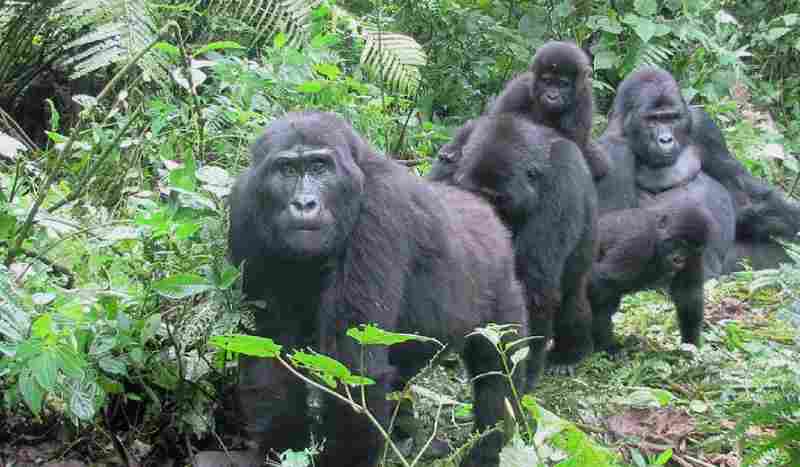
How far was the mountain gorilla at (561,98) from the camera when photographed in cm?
570

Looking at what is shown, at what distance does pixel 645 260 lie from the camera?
220 inches

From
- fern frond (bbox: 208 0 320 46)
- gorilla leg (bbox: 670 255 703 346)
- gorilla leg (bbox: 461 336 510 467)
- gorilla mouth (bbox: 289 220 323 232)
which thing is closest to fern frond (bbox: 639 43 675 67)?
gorilla leg (bbox: 670 255 703 346)

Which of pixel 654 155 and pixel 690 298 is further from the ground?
pixel 654 155

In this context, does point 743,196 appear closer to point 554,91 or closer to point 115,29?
point 554,91

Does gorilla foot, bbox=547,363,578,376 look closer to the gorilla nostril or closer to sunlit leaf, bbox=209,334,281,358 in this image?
the gorilla nostril

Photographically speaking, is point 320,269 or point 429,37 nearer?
point 320,269

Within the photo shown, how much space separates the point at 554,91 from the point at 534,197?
3.19 feet

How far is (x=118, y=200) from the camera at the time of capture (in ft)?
A: 16.8

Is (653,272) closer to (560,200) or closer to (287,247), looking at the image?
(560,200)

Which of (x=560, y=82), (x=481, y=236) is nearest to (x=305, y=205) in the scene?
(x=481, y=236)

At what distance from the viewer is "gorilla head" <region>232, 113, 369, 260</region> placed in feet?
11.8

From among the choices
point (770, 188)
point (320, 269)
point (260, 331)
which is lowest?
point (770, 188)

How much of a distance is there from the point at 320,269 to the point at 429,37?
3732 mm

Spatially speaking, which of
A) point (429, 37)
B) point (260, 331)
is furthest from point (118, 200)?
point (429, 37)
